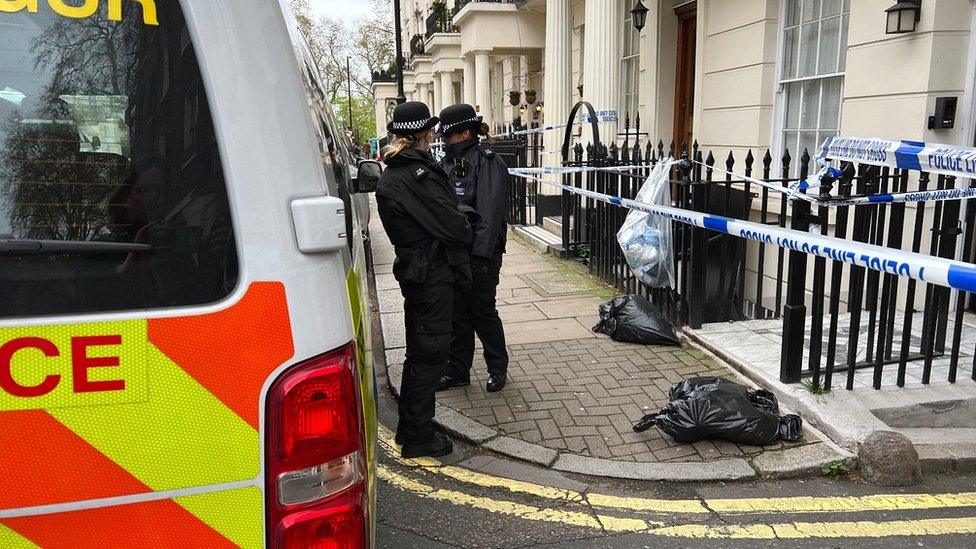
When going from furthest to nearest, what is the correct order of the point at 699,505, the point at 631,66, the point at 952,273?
1. the point at 631,66
2. the point at 699,505
3. the point at 952,273

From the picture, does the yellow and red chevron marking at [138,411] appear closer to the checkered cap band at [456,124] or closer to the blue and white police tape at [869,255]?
the blue and white police tape at [869,255]

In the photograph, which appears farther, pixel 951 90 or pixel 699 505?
pixel 951 90

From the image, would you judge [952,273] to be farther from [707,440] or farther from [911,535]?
[707,440]

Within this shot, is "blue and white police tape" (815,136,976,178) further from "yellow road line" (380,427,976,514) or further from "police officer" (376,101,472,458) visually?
"police officer" (376,101,472,458)

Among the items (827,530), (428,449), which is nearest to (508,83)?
(428,449)

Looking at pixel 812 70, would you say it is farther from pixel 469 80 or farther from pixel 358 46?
pixel 358 46

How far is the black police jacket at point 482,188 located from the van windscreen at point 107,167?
9.94ft

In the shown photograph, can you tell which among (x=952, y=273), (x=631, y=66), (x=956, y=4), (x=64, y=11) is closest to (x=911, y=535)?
(x=952, y=273)

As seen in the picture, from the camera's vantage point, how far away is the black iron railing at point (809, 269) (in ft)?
13.6


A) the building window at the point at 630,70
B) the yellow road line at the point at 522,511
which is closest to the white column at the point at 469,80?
the building window at the point at 630,70

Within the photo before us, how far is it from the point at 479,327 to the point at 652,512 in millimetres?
1824

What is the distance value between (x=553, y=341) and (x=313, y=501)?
432cm

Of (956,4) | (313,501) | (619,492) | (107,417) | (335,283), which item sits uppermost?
(956,4)

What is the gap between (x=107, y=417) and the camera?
4.43 feet
